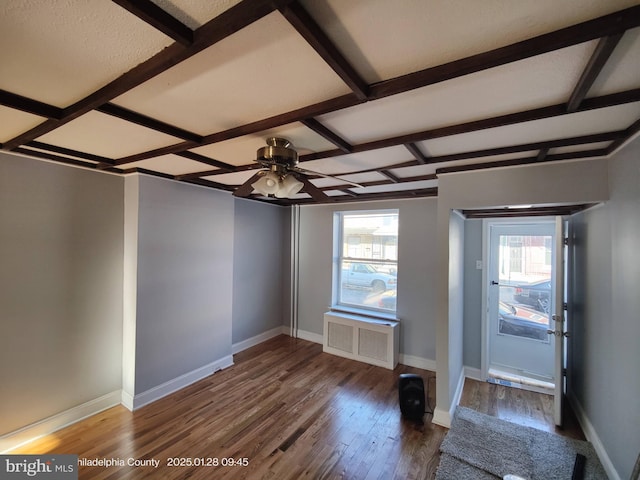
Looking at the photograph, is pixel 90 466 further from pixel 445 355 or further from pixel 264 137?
pixel 445 355

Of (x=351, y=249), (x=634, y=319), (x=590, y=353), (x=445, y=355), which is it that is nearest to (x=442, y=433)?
(x=445, y=355)

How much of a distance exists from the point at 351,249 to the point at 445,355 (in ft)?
7.43

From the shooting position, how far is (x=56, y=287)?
2416 millimetres

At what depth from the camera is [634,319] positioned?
164 cm

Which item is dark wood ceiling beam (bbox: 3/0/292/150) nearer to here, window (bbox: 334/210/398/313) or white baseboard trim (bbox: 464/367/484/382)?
window (bbox: 334/210/398/313)

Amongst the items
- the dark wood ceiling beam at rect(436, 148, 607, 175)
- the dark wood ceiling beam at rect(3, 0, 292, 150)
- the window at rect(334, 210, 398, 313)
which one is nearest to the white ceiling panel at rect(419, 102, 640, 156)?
the dark wood ceiling beam at rect(436, 148, 607, 175)

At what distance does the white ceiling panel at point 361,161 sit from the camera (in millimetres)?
2086

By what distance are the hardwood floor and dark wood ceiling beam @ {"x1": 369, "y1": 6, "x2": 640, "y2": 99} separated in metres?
2.55

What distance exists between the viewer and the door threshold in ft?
10.6

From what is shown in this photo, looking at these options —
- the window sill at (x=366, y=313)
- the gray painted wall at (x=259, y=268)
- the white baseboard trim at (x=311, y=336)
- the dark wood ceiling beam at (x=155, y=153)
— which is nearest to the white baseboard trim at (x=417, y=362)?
the window sill at (x=366, y=313)

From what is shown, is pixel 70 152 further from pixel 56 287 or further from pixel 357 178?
pixel 357 178

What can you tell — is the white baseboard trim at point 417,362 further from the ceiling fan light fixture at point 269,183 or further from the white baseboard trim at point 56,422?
the white baseboard trim at point 56,422

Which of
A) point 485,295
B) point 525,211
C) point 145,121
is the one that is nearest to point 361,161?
point 145,121

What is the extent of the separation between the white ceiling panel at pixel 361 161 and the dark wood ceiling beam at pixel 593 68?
94cm
